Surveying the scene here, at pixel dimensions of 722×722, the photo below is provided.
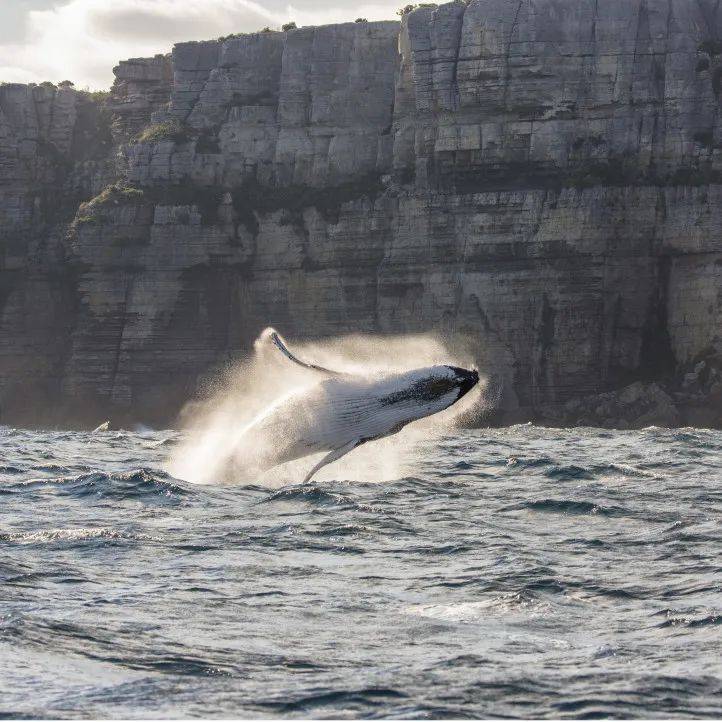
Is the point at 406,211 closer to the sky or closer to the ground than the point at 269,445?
closer to the sky

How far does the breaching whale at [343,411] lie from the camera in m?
29.5

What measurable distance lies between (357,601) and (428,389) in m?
8.77

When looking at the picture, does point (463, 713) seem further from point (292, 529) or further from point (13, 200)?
point (13, 200)

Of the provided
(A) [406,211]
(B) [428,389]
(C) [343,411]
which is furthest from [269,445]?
(A) [406,211]

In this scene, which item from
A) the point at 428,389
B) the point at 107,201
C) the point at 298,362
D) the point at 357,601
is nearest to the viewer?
the point at 357,601

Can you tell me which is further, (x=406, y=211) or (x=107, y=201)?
(x=107, y=201)

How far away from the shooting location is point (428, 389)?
96.8 ft

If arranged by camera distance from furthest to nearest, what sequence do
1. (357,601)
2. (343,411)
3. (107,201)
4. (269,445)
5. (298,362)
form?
(107,201), (269,445), (298,362), (343,411), (357,601)

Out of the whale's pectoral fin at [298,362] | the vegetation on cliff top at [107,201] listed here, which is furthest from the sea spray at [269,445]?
the vegetation on cliff top at [107,201]

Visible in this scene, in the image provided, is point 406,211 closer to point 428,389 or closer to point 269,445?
point 269,445

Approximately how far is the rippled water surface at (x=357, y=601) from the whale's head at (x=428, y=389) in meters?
2.41

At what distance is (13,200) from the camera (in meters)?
119

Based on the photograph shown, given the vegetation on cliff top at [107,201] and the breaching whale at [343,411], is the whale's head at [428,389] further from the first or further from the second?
the vegetation on cliff top at [107,201]

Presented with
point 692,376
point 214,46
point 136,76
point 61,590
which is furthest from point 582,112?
point 61,590
